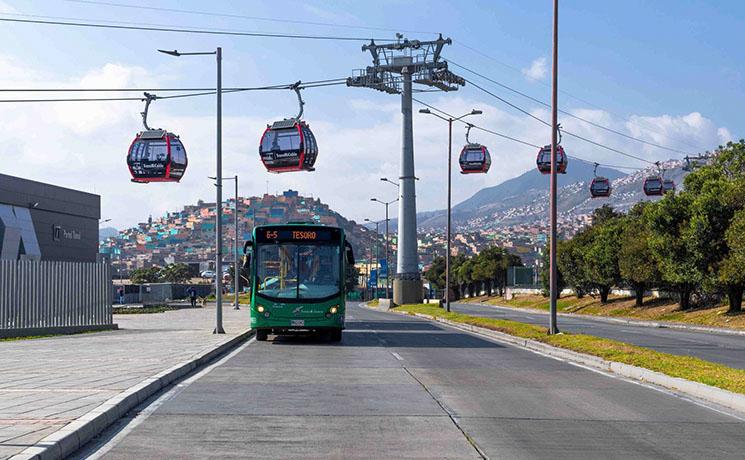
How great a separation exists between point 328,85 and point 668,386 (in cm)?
2660

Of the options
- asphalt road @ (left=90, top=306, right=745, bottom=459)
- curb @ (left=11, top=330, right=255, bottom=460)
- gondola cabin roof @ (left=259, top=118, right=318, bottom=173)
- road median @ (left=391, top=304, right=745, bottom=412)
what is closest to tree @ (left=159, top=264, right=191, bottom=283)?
gondola cabin roof @ (left=259, top=118, right=318, bottom=173)

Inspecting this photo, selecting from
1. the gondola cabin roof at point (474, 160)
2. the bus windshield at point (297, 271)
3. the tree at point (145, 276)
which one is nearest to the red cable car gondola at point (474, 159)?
the gondola cabin roof at point (474, 160)

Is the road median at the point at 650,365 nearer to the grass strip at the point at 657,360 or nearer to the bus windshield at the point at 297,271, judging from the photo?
the grass strip at the point at 657,360

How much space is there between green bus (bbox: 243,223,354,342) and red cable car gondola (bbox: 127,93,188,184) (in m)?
8.29

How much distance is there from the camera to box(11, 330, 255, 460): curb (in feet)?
29.4

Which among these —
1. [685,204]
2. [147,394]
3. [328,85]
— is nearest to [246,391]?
[147,394]

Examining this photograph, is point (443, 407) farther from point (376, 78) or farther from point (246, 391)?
point (376, 78)

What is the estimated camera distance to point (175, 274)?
176 m

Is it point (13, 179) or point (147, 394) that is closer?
point (147, 394)

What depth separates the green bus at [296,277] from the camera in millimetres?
27828

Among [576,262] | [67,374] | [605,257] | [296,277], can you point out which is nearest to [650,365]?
[67,374]

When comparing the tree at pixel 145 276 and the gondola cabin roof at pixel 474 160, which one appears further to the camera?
the tree at pixel 145 276

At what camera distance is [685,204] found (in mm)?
54625

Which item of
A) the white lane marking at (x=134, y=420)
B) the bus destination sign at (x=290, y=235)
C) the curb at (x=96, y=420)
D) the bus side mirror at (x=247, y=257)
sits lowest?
the white lane marking at (x=134, y=420)
